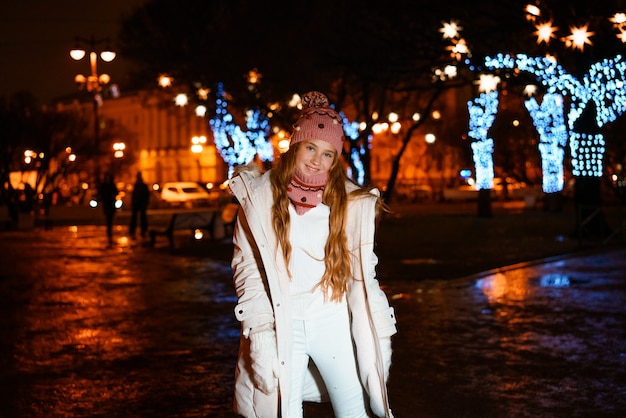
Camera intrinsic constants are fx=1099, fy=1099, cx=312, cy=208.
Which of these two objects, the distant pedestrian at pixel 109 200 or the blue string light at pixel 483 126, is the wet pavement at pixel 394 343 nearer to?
the blue string light at pixel 483 126

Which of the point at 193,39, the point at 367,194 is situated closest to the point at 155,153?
the point at 193,39

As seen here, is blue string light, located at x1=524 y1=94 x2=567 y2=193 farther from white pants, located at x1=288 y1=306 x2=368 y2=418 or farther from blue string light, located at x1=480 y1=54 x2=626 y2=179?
white pants, located at x1=288 y1=306 x2=368 y2=418

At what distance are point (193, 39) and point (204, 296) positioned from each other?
1993cm

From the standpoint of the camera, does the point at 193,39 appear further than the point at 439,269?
Yes

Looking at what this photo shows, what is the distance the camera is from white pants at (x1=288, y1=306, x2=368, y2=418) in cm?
431

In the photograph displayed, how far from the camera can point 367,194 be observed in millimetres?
4414

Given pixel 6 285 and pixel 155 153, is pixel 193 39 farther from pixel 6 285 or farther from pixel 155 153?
pixel 155 153

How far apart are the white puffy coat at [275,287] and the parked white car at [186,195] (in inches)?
2173

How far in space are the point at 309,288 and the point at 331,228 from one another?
253 mm

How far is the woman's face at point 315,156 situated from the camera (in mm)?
4438

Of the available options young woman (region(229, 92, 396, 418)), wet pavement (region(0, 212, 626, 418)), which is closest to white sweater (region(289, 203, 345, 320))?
young woman (region(229, 92, 396, 418))

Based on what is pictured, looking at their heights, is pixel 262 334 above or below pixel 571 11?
below

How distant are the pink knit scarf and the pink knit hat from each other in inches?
6.7

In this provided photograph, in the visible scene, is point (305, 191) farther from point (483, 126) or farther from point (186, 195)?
point (186, 195)
